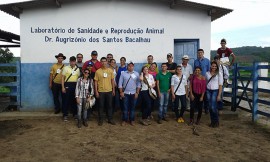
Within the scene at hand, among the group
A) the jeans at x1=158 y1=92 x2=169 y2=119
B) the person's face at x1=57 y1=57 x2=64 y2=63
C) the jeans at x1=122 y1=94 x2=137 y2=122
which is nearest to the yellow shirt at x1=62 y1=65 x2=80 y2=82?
the person's face at x1=57 y1=57 x2=64 y2=63

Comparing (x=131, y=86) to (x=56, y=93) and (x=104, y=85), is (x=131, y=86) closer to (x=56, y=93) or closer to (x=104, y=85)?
(x=104, y=85)

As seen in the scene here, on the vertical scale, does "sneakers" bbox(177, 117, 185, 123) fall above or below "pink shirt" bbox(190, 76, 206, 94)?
below

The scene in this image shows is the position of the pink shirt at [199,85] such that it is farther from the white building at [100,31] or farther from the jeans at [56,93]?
the jeans at [56,93]

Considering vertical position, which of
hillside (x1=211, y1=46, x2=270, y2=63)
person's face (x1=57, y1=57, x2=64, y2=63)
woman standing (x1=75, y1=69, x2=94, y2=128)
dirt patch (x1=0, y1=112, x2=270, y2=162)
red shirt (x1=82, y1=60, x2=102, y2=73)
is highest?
hillside (x1=211, y1=46, x2=270, y2=63)

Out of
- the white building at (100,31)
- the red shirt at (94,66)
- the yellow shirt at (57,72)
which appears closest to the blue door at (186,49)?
the white building at (100,31)

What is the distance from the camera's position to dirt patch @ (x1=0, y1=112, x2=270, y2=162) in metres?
5.16

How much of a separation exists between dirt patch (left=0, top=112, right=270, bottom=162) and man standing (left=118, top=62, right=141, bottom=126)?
0.50 metres

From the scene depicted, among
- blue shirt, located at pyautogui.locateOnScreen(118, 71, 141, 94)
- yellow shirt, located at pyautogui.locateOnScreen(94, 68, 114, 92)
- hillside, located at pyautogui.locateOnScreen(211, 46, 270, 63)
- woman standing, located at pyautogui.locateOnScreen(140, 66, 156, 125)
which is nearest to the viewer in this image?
yellow shirt, located at pyautogui.locateOnScreen(94, 68, 114, 92)

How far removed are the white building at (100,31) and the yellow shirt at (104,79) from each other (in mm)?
1668

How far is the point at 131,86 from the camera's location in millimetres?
7328

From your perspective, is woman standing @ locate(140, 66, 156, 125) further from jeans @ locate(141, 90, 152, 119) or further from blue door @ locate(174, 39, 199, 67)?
blue door @ locate(174, 39, 199, 67)

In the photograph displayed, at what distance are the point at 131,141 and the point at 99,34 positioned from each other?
3990 millimetres

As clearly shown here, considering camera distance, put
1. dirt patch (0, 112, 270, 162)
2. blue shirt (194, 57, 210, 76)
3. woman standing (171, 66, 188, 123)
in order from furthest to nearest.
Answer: blue shirt (194, 57, 210, 76) < woman standing (171, 66, 188, 123) < dirt patch (0, 112, 270, 162)

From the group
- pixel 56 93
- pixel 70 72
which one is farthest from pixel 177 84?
pixel 56 93
